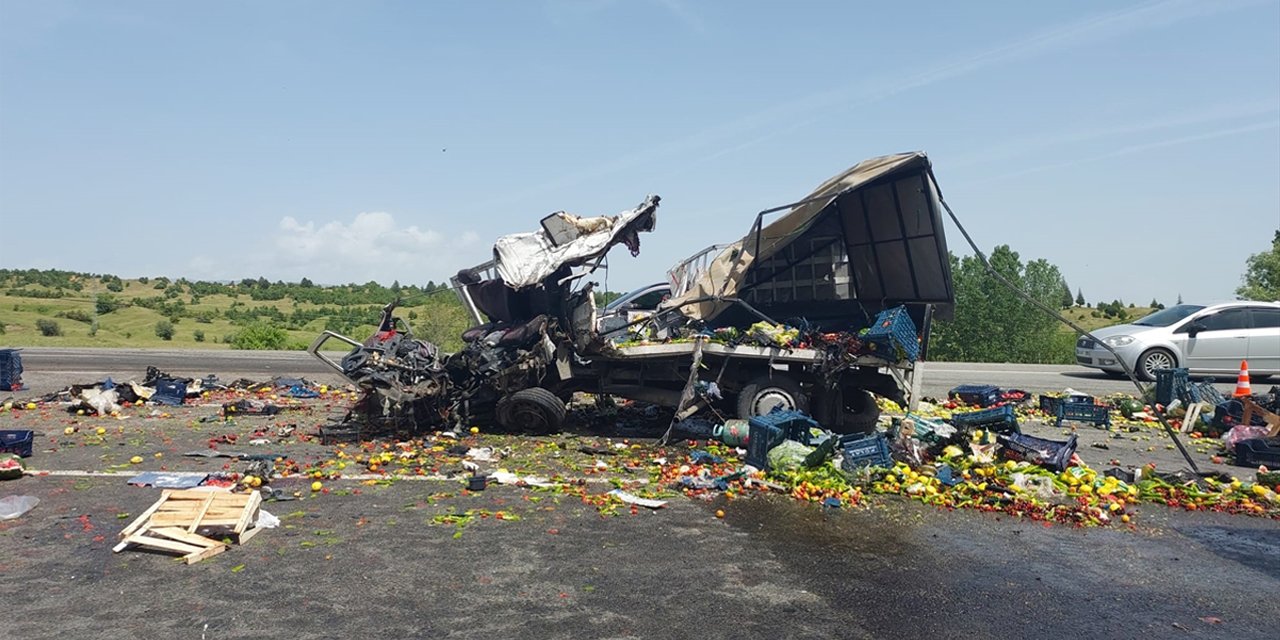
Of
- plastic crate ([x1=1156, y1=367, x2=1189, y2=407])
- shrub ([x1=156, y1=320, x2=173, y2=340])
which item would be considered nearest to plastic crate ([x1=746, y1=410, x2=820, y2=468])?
plastic crate ([x1=1156, y1=367, x2=1189, y2=407])

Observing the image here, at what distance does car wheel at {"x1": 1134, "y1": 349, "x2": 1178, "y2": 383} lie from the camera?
51.6ft

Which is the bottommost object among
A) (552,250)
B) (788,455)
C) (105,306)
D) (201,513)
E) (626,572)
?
(626,572)

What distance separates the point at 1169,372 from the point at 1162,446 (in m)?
2.68

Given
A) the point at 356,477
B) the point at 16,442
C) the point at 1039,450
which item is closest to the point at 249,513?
the point at 356,477

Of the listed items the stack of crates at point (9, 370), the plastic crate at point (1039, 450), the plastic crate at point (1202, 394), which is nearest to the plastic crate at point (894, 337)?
the plastic crate at point (1039, 450)

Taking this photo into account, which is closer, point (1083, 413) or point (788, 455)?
point (788, 455)

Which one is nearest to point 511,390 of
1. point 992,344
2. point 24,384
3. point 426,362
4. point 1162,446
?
point 426,362

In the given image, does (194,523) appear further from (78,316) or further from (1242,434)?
(78,316)

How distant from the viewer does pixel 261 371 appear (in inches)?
725

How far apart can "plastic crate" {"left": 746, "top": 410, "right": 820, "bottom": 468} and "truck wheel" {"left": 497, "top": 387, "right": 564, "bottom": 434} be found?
2.62 meters

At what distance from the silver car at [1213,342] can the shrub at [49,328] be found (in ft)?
132

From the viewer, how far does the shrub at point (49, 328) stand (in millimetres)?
35756

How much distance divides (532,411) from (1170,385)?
9783 millimetres

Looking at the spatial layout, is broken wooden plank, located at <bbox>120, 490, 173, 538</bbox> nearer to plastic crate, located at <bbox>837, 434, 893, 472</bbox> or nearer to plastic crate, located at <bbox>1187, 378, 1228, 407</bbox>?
plastic crate, located at <bbox>837, 434, 893, 472</bbox>
